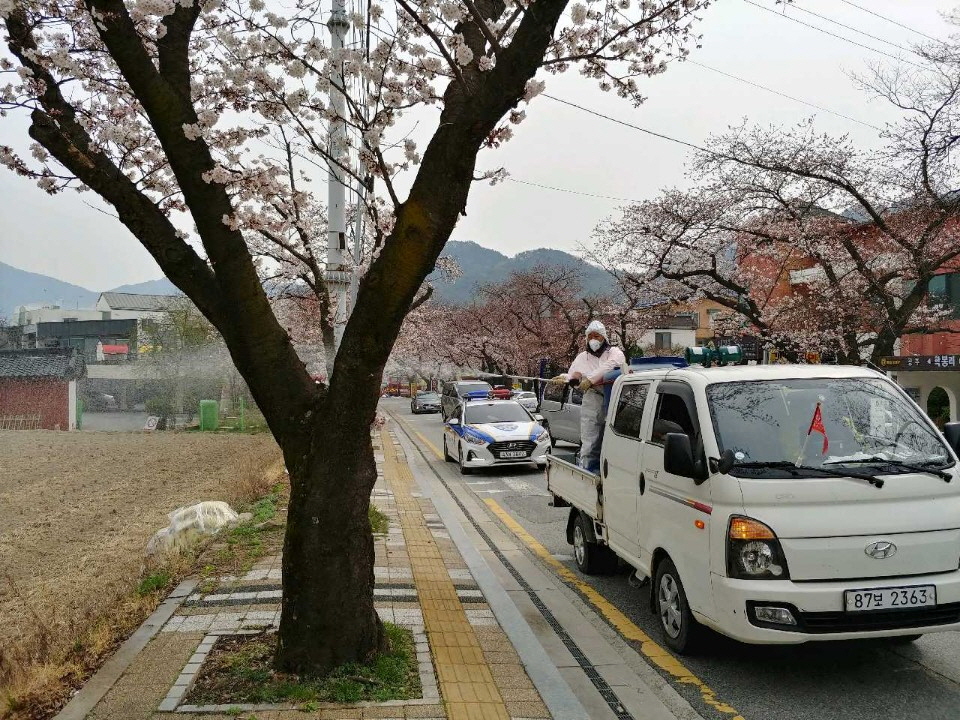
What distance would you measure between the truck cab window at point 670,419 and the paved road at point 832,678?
4.61 feet

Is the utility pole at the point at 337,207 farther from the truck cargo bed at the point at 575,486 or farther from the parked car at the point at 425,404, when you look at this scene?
the parked car at the point at 425,404

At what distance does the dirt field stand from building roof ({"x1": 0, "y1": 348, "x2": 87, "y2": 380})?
13.7 metres

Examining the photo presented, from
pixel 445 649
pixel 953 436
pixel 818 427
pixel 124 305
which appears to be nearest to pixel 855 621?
pixel 818 427

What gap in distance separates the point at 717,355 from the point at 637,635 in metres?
2.21

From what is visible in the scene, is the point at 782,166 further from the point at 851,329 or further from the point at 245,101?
the point at 245,101

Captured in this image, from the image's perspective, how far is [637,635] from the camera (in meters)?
6.20

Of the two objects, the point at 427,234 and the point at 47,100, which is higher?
the point at 47,100

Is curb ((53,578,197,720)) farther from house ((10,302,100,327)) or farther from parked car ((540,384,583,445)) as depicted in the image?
house ((10,302,100,327))

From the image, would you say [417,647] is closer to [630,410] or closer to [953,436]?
[630,410]

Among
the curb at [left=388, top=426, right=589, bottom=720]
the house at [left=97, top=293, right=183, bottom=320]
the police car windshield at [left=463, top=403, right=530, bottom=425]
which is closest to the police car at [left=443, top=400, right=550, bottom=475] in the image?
the police car windshield at [left=463, top=403, right=530, bottom=425]

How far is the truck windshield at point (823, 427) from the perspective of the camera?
5156 mm

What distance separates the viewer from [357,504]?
499cm

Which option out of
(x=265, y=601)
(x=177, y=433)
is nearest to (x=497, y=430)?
(x=265, y=601)

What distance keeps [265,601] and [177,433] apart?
3349 centimetres
